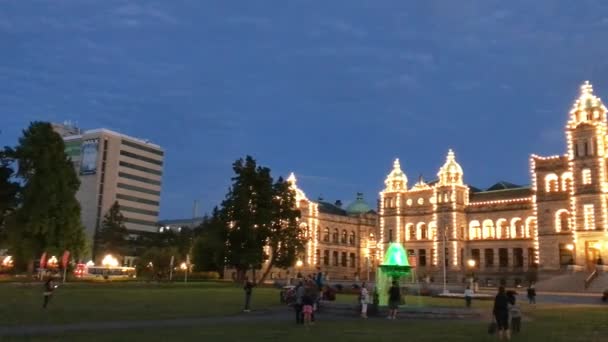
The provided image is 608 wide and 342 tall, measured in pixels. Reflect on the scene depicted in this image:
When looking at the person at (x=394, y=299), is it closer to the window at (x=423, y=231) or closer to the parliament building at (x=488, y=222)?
the parliament building at (x=488, y=222)

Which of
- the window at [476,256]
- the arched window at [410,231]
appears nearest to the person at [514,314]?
the window at [476,256]

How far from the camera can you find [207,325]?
87.2 ft

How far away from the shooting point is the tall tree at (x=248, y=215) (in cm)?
7162

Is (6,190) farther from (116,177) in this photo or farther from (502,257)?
(116,177)

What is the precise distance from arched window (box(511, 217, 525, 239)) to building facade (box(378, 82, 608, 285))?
151 mm

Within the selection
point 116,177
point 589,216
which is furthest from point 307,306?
point 116,177

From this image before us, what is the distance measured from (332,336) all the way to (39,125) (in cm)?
5551

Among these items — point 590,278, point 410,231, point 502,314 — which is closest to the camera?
point 502,314

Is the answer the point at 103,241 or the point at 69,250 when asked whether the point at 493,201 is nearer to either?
the point at 69,250

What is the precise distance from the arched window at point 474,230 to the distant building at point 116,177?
4148 inches

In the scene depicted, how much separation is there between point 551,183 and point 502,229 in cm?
1286

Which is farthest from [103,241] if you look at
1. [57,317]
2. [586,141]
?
[57,317]

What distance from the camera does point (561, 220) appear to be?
86.4 meters

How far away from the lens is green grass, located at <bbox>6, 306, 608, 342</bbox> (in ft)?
70.0
